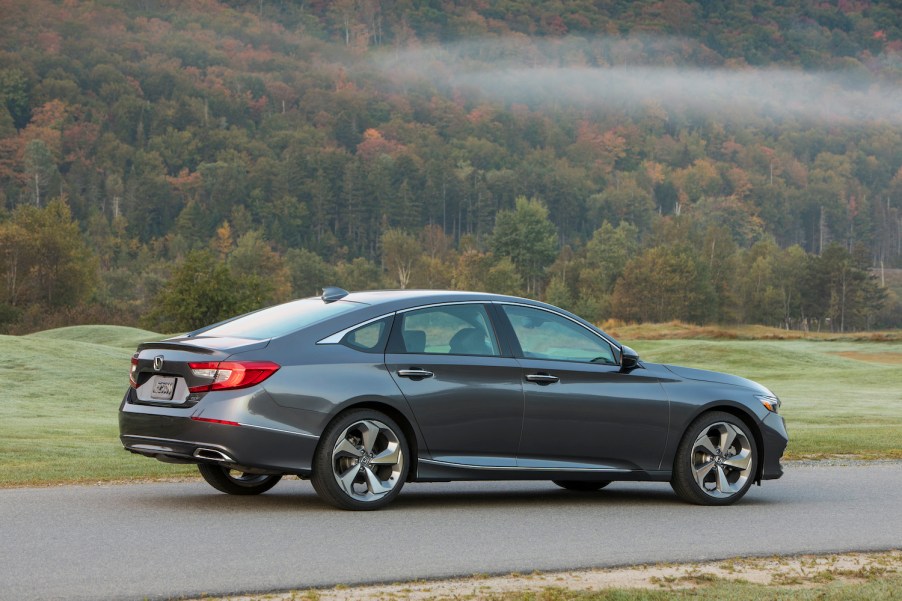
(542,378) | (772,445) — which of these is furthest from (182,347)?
(772,445)

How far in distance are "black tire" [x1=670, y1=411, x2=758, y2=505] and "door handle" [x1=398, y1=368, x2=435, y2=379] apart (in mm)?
2241

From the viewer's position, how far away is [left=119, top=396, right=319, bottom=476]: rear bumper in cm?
917

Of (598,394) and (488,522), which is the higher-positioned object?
(598,394)

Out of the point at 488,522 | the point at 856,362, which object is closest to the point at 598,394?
the point at 488,522

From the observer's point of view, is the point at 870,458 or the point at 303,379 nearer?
the point at 303,379

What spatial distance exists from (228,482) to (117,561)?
10.5 feet

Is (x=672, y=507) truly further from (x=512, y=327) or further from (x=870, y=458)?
(x=870, y=458)

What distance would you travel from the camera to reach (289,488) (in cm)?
1146

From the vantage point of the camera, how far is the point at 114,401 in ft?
111

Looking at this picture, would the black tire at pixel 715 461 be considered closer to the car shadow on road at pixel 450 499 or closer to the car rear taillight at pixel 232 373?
the car shadow on road at pixel 450 499

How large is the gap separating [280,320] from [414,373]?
1.05m

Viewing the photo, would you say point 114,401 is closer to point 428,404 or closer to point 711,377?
point 711,377

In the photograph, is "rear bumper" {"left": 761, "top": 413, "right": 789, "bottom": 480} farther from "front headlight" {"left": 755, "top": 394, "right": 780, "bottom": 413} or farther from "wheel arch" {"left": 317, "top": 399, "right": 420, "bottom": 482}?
"wheel arch" {"left": 317, "top": 399, "right": 420, "bottom": 482}

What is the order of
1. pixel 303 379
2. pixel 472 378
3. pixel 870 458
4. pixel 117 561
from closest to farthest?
pixel 117 561
pixel 303 379
pixel 472 378
pixel 870 458
